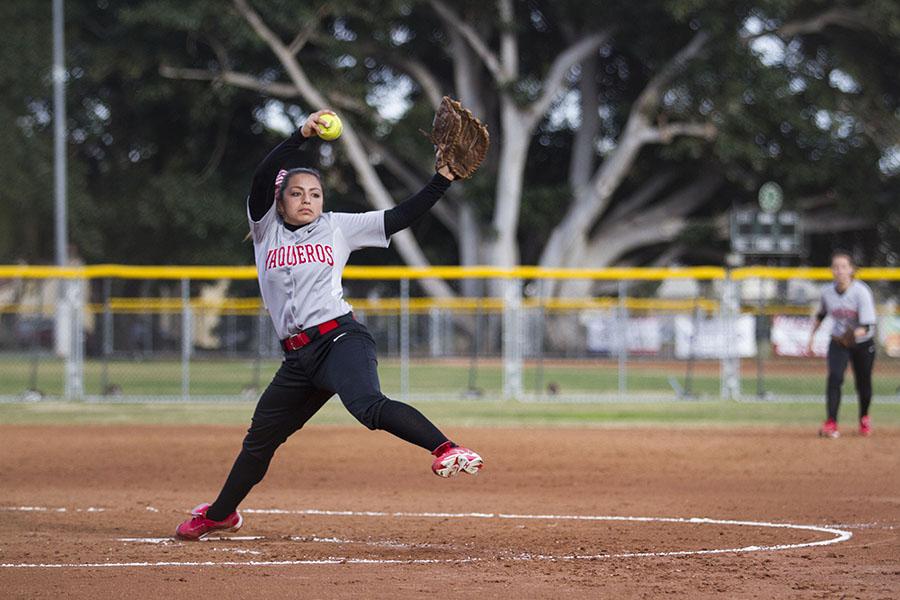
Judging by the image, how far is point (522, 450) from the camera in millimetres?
13852

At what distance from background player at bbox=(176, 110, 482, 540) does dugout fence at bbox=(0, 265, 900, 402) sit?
44.7 feet

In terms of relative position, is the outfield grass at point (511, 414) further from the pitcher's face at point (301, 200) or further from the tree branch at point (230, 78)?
the tree branch at point (230, 78)

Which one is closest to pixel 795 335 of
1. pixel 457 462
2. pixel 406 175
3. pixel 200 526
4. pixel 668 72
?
pixel 668 72

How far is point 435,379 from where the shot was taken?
27.6 m

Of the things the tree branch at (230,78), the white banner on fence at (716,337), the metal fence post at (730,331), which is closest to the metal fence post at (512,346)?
the white banner on fence at (716,337)

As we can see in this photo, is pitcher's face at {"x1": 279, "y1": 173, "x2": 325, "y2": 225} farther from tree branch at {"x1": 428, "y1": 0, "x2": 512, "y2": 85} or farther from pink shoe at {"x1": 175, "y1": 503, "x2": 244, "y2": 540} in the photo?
tree branch at {"x1": 428, "y1": 0, "x2": 512, "y2": 85}

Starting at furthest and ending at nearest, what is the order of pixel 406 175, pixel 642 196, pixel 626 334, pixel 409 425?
pixel 642 196 → pixel 406 175 → pixel 626 334 → pixel 409 425

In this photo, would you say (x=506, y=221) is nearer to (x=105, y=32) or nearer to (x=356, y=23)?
(x=356, y=23)

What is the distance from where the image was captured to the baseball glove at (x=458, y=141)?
6828 millimetres

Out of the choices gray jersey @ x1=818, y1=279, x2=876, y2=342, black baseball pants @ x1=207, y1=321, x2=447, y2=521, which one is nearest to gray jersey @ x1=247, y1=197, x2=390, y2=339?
black baseball pants @ x1=207, y1=321, x2=447, y2=521

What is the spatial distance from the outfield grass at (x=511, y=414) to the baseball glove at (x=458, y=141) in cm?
1046

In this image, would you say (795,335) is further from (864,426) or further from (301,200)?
(301,200)

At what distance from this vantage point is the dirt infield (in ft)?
20.4

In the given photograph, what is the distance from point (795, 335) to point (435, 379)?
810cm
